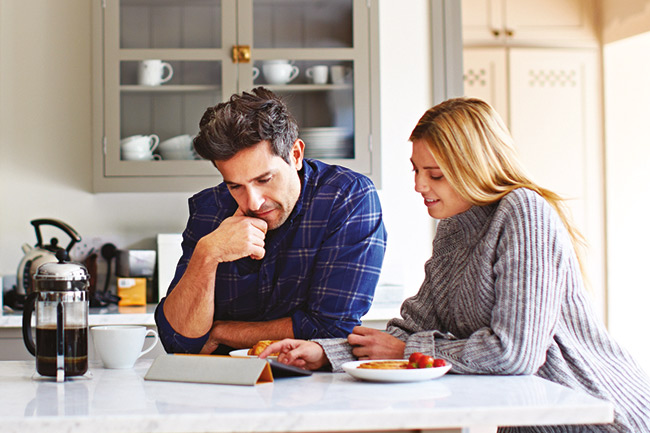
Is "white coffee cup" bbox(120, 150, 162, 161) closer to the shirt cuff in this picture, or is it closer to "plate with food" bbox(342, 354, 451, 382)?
the shirt cuff

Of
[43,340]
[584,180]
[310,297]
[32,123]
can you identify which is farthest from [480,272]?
[584,180]

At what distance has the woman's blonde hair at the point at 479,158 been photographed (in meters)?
1.53

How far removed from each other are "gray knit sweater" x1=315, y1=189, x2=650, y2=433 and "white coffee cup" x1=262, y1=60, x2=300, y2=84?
1801mm

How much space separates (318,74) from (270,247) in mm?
1550

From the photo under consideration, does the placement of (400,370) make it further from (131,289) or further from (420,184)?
(131,289)

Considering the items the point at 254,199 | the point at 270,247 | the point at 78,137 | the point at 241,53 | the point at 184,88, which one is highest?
the point at 241,53

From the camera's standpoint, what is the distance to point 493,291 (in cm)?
143

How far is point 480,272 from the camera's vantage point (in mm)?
1443

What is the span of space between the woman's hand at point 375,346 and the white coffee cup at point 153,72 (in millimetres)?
2056

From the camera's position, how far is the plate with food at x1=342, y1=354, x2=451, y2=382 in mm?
1194

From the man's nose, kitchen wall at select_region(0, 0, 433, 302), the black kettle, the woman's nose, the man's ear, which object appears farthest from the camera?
kitchen wall at select_region(0, 0, 433, 302)

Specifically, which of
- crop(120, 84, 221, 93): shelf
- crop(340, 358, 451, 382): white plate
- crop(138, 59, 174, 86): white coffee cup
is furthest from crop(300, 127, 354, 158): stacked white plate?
crop(340, 358, 451, 382): white plate

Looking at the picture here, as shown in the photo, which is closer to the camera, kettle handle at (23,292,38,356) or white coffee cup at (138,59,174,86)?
kettle handle at (23,292,38,356)

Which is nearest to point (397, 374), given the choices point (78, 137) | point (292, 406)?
point (292, 406)
